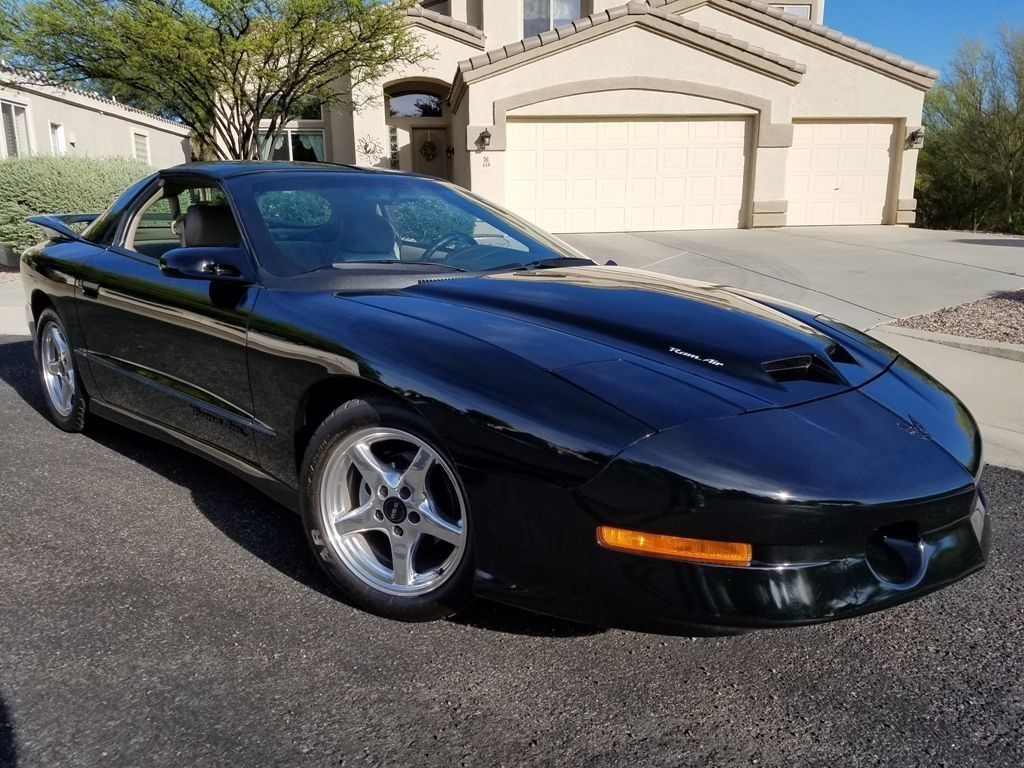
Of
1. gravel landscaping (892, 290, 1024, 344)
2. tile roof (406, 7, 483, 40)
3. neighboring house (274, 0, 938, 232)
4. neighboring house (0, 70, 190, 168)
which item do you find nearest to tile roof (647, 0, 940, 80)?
neighboring house (274, 0, 938, 232)

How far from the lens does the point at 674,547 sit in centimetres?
199

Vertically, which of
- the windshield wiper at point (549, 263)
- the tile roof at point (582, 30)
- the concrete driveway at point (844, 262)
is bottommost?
the concrete driveway at point (844, 262)

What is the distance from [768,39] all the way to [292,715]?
1884 cm

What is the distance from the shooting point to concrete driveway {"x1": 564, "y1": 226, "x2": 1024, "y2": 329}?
8586mm

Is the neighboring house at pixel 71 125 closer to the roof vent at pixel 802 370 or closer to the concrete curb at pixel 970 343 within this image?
the concrete curb at pixel 970 343

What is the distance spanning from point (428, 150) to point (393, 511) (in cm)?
1989

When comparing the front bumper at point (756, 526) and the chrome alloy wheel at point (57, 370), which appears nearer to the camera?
the front bumper at point (756, 526)

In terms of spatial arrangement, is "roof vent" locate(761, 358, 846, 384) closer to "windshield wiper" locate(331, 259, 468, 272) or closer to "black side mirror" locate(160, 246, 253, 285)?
"windshield wiper" locate(331, 259, 468, 272)

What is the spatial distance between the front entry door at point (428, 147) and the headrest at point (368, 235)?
718 inches

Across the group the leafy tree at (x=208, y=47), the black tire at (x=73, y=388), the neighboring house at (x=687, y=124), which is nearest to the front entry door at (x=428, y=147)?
the neighboring house at (x=687, y=124)

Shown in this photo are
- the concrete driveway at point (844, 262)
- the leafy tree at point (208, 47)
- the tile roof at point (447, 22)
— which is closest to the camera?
the concrete driveway at point (844, 262)

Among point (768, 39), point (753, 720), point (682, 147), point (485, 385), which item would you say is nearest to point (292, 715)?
point (485, 385)

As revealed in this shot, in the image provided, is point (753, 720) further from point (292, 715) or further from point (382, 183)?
point (382, 183)

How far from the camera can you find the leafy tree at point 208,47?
1200cm
